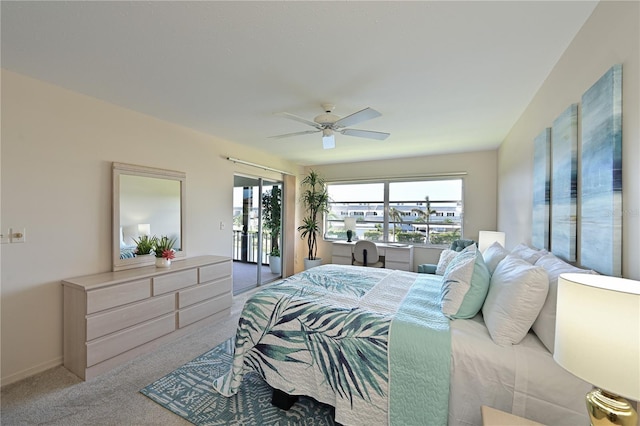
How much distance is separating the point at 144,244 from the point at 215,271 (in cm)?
86

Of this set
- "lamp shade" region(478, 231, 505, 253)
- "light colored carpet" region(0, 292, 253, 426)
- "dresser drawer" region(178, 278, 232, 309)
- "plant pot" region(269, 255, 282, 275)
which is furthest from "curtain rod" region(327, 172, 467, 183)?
"light colored carpet" region(0, 292, 253, 426)

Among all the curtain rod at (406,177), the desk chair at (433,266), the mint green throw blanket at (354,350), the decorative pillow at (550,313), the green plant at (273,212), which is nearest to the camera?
the decorative pillow at (550,313)

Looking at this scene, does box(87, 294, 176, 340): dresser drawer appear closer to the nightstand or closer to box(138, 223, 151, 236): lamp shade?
box(138, 223, 151, 236): lamp shade

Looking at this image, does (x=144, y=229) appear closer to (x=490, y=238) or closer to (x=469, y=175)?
(x=490, y=238)

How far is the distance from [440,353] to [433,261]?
3.71 m

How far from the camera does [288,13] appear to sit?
1429mm

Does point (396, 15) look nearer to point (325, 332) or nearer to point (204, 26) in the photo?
point (204, 26)

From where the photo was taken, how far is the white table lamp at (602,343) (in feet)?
2.20

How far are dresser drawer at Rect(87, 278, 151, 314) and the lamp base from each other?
121 inches

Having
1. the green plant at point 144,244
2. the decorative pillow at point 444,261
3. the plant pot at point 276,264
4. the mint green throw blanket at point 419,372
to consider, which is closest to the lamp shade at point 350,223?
the plant pot at point 276,264

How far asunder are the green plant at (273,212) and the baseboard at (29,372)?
331cm

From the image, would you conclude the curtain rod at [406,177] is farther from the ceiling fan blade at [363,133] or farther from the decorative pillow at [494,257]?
the decorative pillow at [494,257]

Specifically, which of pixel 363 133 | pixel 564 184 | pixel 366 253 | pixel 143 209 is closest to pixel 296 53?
pixel 363 133

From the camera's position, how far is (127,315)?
2.36m
